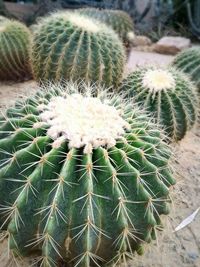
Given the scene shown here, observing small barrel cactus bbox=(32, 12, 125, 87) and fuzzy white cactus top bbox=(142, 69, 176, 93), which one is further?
small barrel cactus bbox=(32, 12, 125, 87)

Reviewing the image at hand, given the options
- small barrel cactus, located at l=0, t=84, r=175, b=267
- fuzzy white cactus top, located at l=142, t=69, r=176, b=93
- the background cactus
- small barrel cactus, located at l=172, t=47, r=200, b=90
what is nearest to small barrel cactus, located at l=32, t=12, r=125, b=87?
fuzzy white cactus top, located at l=142, t=69, r=176, b=93

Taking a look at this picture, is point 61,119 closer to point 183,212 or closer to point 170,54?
point 183,212

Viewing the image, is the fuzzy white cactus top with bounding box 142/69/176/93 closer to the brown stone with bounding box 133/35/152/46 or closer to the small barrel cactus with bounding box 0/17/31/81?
the small barrel cactus with bounding box 0/17/31/81

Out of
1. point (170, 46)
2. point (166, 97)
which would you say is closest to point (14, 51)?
point (166, 97)

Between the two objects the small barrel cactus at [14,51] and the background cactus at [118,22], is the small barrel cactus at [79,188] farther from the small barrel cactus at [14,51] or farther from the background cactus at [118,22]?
the background cactus at [118,22]

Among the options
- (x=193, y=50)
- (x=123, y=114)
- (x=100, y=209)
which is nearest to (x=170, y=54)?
(x=193, y=50)

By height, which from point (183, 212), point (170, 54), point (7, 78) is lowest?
point (170, 54)
